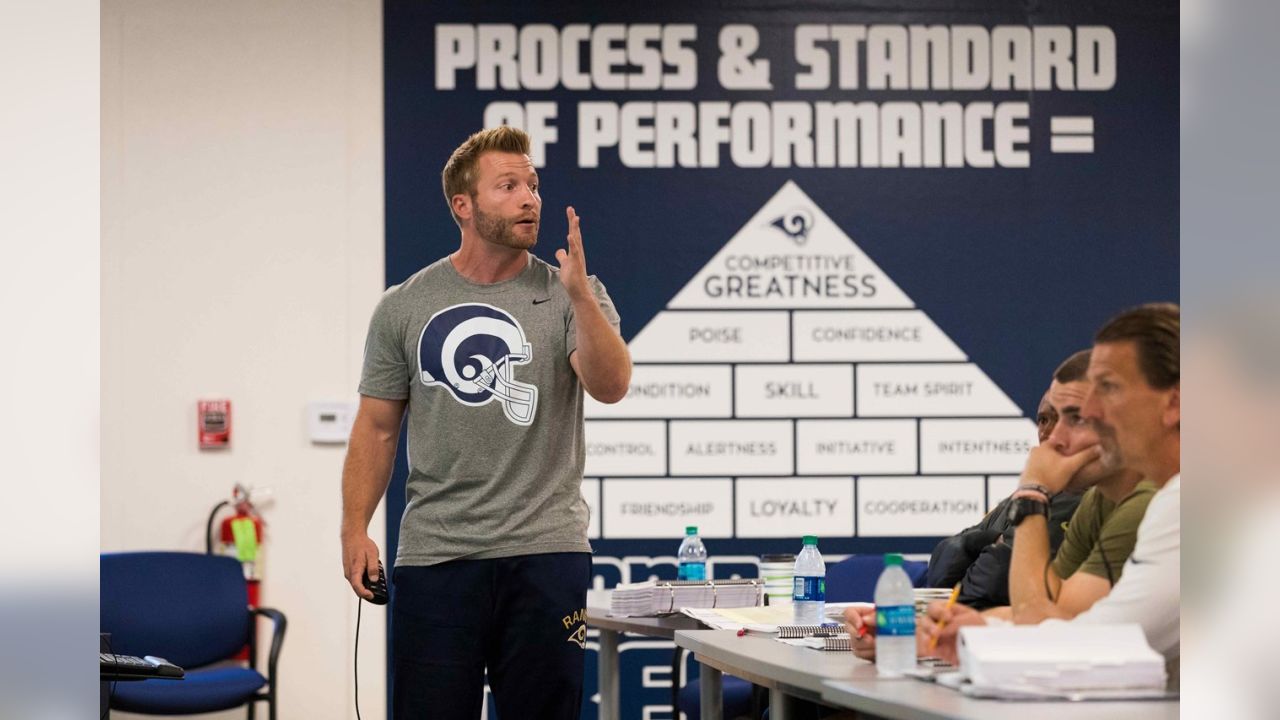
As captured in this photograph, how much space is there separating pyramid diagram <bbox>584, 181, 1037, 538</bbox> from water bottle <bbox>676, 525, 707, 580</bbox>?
548 mm

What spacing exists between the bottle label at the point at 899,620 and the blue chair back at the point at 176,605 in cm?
343

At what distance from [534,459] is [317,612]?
2877 millimetres

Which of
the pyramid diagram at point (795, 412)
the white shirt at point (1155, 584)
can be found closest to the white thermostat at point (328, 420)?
the pyramid diagram at point (795, 412)

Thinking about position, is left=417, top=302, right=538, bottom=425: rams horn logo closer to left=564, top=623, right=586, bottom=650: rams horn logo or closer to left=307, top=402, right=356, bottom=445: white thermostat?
left=564, top=623, right=586, bottom=650: rams horn logo

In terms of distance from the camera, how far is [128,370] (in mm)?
5270

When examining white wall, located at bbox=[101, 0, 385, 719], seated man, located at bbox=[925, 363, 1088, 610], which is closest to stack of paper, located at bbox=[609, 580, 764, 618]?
seated man, located at bbox=[925, 363, 1088, 610]

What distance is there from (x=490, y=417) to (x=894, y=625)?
104 centimetres

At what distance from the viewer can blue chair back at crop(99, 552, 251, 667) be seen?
4.67m

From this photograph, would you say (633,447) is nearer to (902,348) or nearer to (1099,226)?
(902,348)

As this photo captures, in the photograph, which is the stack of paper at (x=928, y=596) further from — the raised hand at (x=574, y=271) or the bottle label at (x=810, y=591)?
the raised hand at (x=574, y=271)

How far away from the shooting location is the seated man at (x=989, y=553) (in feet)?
6.29

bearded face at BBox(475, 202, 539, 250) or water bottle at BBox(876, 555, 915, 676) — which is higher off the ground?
bearded face at BBox(475, 202, 539, 250)
